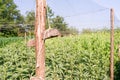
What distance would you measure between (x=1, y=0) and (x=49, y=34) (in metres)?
41.9

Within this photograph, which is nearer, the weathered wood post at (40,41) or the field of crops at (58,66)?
the weathered wood post at (40,41)

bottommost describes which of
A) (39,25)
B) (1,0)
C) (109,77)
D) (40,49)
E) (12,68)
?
(109,77)

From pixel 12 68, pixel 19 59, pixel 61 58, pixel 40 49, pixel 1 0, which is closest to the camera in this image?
pixel 40 49

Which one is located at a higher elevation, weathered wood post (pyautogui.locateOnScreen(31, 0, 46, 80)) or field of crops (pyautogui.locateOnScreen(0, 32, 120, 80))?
weathered wood post (pyautogui.locateOnScreen(31, 0, 46, 80))

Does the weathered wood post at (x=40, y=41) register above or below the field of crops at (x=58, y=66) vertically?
above

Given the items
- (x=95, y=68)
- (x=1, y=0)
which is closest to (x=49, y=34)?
(x=95, y=68)

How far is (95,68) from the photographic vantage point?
18.7 feet

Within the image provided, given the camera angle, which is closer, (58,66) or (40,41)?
(40,41)

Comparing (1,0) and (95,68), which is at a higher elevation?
(1,0)

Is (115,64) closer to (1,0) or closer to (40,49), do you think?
(40,49)

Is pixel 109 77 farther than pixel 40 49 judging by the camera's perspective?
Yes

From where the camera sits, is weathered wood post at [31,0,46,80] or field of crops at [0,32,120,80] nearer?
weathered wood post at [31,0,46,80]

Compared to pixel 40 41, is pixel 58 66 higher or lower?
lower

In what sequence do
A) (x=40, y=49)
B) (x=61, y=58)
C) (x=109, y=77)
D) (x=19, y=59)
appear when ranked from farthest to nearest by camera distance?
(x=109, y=77) < (x=61, y=58) < (x=19, y=59) < (x=40, y=49)
